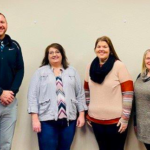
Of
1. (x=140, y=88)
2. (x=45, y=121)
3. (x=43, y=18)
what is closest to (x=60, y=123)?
(x=45, y=121)

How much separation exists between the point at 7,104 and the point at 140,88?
1.17 meters

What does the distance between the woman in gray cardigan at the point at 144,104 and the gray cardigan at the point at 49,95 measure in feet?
1.64

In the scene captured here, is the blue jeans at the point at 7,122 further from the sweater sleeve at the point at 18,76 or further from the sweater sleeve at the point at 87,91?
the sweater sleeve at the point at 87,91

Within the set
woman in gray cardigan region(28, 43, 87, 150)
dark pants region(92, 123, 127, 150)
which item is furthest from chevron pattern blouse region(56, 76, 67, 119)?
dark pants region(92, 123, 127, 150)

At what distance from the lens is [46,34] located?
7.97 feet

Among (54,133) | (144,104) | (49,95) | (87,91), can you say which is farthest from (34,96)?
(144,104)

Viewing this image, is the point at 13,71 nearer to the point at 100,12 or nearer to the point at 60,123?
the point at 60,123

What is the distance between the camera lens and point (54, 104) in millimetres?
1975

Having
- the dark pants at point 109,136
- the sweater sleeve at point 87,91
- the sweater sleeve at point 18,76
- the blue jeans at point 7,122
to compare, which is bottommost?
the dark pants at point 109,136

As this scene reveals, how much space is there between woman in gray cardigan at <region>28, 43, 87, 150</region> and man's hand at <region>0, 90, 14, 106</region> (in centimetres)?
18

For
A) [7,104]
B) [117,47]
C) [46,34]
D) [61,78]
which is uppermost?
[46,34]

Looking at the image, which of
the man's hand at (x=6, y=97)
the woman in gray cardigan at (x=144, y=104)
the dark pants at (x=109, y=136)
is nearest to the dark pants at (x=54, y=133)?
the dark pants at (x=109, y=136)

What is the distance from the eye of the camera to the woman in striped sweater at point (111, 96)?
1970 millimetres

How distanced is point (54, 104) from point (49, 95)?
9 centimetres
